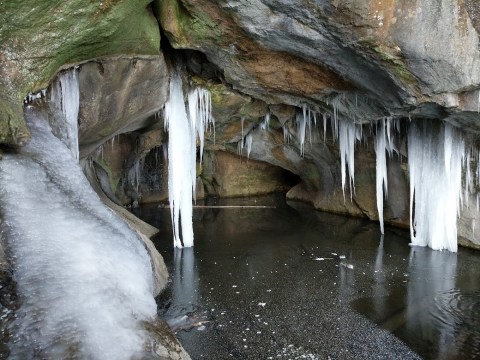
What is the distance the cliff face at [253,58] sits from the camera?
5.77 metres

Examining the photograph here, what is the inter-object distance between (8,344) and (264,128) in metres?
11.1

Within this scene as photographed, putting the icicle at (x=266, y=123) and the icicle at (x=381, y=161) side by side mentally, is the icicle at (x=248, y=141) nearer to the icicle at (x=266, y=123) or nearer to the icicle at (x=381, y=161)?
the icicle at (x=266, y=123)

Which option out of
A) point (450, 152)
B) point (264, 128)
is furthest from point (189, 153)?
point (450, 152)

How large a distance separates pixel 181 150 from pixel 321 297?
15.8ft

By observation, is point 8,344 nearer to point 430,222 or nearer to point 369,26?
point 369,26

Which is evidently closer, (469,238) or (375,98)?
(375,98)

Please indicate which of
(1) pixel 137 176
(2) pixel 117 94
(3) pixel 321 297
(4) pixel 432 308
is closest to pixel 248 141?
(1) pixel 137 176

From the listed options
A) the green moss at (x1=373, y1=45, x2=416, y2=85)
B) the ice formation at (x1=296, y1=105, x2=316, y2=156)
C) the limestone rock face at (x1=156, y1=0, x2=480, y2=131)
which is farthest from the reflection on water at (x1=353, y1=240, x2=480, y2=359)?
the ice formation at (x1=296, y1=105, x2=316, y2=156)

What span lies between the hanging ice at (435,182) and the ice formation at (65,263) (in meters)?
7.09

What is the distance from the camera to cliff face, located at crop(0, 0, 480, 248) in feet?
18.9

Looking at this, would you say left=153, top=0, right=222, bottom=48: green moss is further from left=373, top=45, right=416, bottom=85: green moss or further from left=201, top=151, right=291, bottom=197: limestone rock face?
left=201, top=151, right=291, bottom=197: limestone rock face

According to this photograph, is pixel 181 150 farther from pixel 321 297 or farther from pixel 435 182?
pixel 435 182

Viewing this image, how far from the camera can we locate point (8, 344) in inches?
133

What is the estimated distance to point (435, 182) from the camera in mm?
9859
